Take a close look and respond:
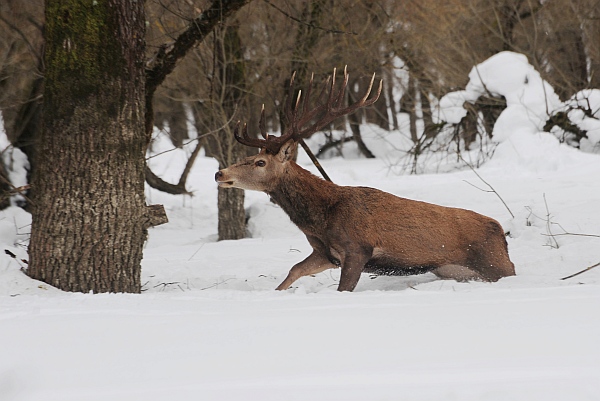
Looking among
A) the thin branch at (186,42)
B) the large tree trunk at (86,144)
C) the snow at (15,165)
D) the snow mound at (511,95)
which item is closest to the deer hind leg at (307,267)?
the large tree trunk at (86,144)

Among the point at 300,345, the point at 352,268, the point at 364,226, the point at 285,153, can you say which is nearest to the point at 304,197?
the point at 285,153

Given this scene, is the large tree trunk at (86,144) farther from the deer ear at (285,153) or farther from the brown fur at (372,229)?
the deer ear at (285,153)

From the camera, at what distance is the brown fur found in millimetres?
6156

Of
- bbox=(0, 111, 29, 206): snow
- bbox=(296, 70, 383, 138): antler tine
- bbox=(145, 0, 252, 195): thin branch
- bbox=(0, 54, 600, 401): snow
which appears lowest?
bbox=(0, 54, 600, 401): snow

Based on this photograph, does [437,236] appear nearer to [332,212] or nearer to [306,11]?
[332,212]

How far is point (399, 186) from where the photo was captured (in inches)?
525

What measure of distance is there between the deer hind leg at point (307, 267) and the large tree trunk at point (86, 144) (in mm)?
1555

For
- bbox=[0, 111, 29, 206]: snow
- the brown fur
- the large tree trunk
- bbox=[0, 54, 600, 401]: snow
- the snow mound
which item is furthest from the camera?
the snow mound

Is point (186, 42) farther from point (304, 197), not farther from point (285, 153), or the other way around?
point (304, 197)

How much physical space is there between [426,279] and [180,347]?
393cm

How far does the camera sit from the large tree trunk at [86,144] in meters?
5.29

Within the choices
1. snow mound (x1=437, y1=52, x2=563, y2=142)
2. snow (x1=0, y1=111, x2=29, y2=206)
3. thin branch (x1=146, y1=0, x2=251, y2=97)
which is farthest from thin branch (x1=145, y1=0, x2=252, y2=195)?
snow mound (x1=437, y1=52, x2=563, y2=142)

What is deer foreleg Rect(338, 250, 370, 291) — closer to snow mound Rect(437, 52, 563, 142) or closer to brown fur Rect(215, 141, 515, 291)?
brown fur Rect(215, 141, 515, 291)

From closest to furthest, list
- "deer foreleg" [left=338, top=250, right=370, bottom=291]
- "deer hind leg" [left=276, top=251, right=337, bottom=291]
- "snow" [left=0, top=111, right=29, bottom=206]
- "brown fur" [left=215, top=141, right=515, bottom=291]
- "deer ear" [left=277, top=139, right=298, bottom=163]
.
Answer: "deer foreleg" [left=338, top=250, right=370, bottom=291]
"brown fur" [left=215, top=141, right=515, bottom=291]
"deer hind leg" [left=276, top=251, right=337, bottom=291]
"deer ear" [left=277, top=139, right=298, bottom=163]
"snow" [left=0, top=111, right=29, bottom=206]
